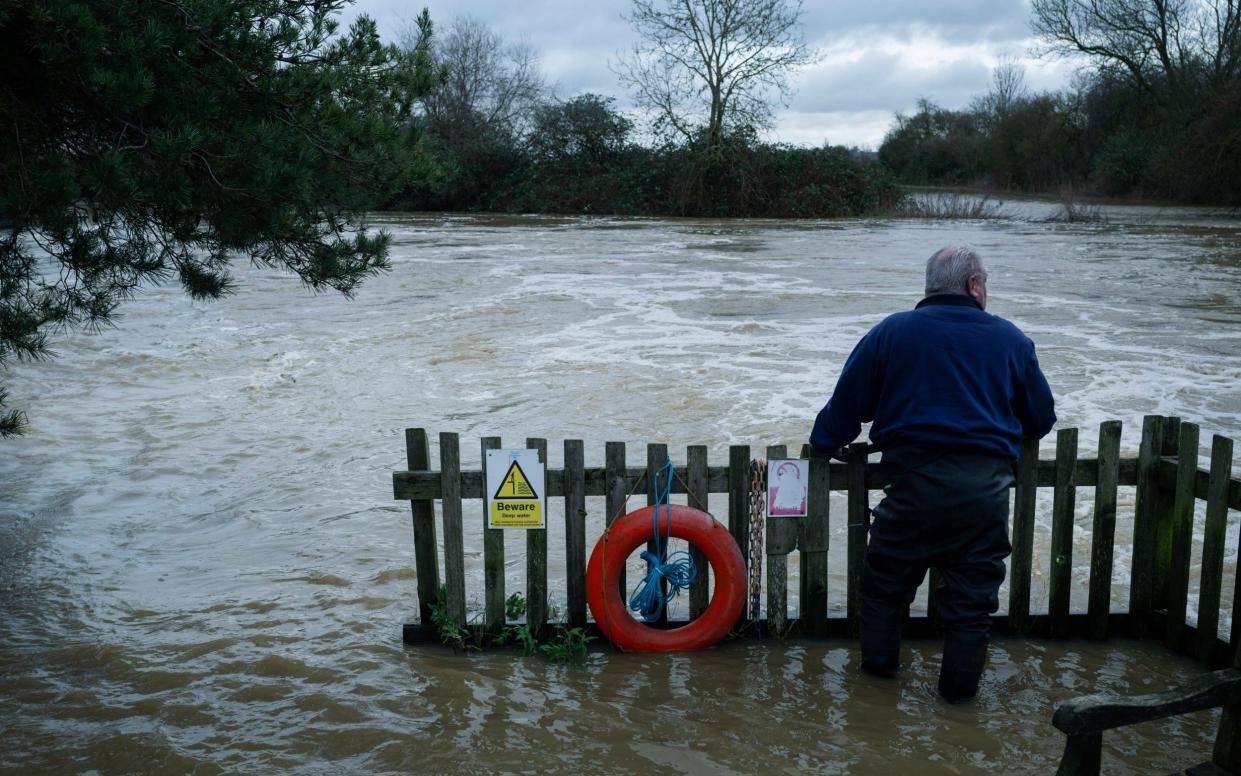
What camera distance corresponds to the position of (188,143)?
14.1 ft

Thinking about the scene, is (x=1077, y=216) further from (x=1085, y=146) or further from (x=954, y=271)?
(x=954, y=271)

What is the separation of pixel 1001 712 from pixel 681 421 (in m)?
5.69

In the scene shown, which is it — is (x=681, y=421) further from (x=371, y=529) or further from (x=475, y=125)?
(x=475, y=125)

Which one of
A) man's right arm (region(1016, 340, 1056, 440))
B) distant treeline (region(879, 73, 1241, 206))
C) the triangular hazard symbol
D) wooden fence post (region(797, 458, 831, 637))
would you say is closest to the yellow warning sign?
the triangular hazard symbol

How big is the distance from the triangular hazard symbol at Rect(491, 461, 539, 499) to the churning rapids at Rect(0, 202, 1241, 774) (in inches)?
29.1

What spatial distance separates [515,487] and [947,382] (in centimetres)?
184

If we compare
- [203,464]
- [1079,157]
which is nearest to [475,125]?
[1079,157]

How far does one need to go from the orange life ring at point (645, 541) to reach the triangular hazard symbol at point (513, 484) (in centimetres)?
41

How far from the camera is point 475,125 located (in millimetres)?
51031

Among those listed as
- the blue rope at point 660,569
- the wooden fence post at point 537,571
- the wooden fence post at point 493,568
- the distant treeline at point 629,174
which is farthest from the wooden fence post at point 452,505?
the distant treeline at point 629,174

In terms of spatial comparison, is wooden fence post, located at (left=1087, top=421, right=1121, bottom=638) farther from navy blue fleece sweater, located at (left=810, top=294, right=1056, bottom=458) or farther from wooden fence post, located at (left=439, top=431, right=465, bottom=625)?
wooden fence post, located at (left=439, top=431, right=465, bottom=625)

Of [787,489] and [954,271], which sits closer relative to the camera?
[954,271]

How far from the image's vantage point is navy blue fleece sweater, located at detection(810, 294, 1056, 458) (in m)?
4.46

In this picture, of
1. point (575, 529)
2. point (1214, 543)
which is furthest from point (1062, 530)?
point (575, 529)
